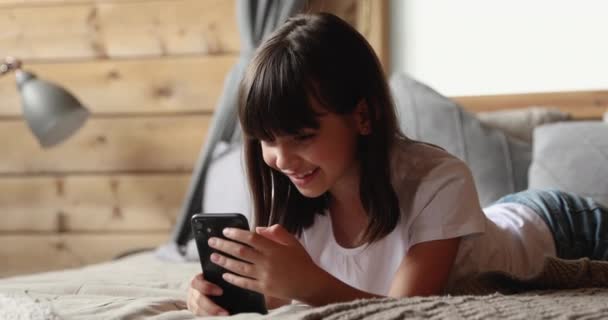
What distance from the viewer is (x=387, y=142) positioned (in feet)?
4.08

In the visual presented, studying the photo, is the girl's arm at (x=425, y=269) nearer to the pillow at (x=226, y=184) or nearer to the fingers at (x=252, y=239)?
the fingers at (x=252, y=239)

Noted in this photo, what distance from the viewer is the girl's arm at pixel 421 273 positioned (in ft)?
3.64

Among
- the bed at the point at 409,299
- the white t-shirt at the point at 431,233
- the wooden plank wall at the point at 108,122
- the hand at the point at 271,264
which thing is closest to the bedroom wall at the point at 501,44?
the bed at the point at 409,299

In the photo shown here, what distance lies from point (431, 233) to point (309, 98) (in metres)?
0.26

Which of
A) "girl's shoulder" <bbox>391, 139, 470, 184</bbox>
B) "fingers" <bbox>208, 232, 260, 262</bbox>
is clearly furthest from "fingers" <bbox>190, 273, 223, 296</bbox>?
"girl's shoulder" <bbox>391, 139, 470, 184</bbox>

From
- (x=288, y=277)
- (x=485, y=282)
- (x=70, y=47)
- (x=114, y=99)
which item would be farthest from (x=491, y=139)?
(x=70, y=47)

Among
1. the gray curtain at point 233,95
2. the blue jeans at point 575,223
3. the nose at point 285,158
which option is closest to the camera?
the nose at point 285,158

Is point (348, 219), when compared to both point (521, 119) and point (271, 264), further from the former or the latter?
point (521, 119)

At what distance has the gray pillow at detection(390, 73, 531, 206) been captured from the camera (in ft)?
6.07

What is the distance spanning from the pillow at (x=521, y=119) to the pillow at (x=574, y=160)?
122mm

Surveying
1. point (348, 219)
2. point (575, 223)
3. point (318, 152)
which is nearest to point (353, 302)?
point (318, 152)

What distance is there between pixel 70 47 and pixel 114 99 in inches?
9.0

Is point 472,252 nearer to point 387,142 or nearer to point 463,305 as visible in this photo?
point 387,142

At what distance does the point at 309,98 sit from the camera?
1.14m
